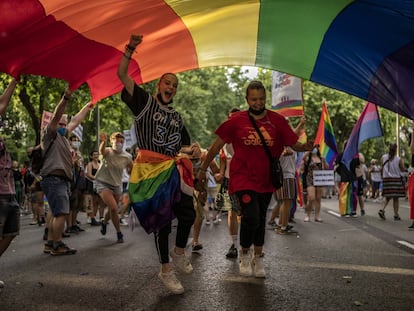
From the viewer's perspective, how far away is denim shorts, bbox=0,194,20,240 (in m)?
4.30

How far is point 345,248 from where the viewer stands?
6.95 m

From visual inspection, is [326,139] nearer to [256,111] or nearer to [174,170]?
[256,111]

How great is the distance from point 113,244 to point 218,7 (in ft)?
14.3

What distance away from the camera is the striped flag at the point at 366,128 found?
10945 mm

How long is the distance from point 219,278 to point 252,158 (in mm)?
1282

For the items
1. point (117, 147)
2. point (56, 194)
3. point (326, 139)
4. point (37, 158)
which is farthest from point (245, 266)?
point (326, 139)

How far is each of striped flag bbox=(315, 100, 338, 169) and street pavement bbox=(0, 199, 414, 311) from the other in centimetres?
478

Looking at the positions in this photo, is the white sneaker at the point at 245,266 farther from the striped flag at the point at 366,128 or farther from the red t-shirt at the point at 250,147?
the striped flag at the point at 366,128

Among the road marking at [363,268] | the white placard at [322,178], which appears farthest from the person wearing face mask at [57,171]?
the white placard at [322,178]

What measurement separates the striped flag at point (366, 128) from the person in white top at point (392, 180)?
3.04ft

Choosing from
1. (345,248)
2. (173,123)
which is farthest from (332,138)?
(173,123)

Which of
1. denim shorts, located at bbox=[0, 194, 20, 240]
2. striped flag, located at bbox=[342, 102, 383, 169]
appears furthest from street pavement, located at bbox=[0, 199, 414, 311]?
striped flag, located at bbox=[342, 102, 383, 169]

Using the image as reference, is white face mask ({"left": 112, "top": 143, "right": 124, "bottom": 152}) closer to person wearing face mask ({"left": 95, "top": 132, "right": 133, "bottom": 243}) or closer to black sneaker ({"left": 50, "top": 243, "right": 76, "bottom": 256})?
person wearing face mask ({"left": 95, "top": 132, "right": 133, "bottom": 243})

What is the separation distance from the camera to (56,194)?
20.7 ft
